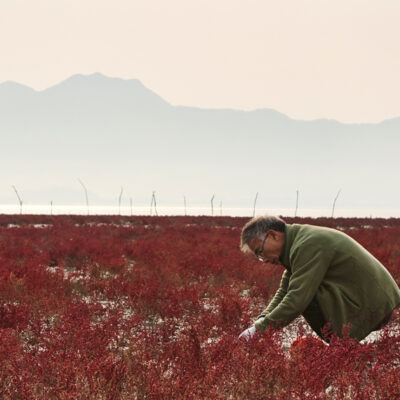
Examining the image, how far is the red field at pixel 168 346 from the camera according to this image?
108 inches

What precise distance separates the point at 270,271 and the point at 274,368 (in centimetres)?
506

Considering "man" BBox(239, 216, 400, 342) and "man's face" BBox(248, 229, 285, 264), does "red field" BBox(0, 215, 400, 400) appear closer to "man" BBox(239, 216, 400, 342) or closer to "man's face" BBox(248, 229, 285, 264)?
"man" BBox(239, 216, 400, 342)

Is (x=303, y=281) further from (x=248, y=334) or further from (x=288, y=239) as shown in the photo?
(x=248, y=334)

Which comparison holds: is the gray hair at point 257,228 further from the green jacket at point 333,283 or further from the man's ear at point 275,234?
the green jacket at point 333,283

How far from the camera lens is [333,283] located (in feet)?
11.4

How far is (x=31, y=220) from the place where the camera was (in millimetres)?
26172

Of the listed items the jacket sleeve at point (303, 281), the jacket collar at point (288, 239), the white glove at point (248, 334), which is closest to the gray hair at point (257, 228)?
the jacket collar at point (288, 239)

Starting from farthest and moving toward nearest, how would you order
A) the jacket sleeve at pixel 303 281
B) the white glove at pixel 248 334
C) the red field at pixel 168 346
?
1. the white glove at pixel 248 334
2. the jacket sleeve at pixel 303 281
3. the red field at pixel 168 346

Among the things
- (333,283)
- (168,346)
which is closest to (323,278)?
(333,283)

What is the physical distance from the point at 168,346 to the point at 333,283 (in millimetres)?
1338

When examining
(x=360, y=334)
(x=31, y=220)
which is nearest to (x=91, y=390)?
(x=360, y=334)

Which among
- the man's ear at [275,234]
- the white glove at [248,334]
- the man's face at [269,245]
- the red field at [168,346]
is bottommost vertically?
the red field at [168,346]

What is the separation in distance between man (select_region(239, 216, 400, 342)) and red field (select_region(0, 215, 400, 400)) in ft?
0.55

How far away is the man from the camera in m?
3.28
